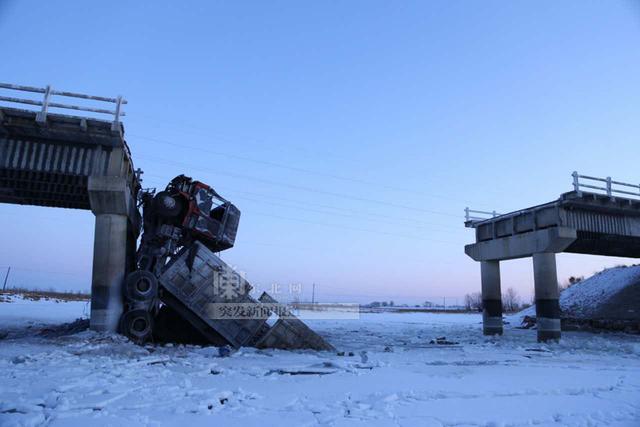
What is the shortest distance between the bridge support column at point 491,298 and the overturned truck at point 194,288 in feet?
48.6

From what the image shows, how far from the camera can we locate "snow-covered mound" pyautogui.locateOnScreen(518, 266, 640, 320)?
35.7 meters

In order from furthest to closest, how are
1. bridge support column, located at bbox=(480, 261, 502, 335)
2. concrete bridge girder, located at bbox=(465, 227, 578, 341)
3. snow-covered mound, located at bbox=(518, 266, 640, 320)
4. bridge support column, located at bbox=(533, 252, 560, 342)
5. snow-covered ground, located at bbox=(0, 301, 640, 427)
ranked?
snow-covered mound, located at bbox=(518, 266, 640, 320)
bridge support column, located at bbox=(480, 261, 502, 335)
concrete bridge girder, located at bbox=(465, 227, 578, 341)
bridge support column, located at bbox=(533, 252, 560, 342)
snow-covered ground, located at bbox=(0, 301, 640, 427)

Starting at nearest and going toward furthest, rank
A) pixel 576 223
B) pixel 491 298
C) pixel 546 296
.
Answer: pixel 546 296
pixel 576 223
pixel 491 298

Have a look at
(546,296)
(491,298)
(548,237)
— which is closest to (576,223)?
(548,237)

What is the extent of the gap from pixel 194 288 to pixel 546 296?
1827 cm

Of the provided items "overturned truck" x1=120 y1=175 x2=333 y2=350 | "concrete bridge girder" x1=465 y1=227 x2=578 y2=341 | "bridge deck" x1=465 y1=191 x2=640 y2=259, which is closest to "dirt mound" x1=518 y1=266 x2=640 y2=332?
"bridge deck" x1=465 y1=191 x2=640 y2=259

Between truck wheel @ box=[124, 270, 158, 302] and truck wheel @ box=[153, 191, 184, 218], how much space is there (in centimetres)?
234

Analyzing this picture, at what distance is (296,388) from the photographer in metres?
9.42

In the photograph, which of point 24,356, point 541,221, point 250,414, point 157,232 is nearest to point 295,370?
point 250,414

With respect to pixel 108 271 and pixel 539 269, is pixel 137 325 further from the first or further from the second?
pixel 539 269

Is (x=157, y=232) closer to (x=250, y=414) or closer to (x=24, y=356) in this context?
(x=24, y=356)

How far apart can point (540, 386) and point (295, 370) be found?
5756 mm

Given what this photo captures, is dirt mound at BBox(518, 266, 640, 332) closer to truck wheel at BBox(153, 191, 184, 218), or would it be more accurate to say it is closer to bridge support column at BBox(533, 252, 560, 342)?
bridge support column at BBox(533, 252, 560, 342)

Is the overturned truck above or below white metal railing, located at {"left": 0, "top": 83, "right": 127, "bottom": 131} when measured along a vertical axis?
below
